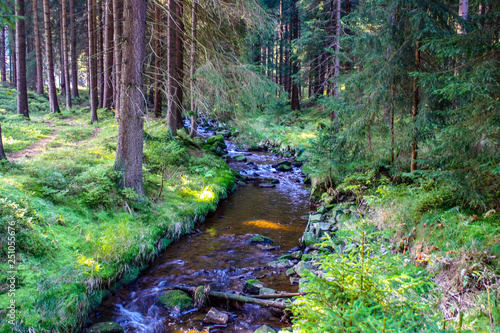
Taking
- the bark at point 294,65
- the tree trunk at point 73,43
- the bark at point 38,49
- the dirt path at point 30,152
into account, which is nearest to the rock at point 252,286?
the dirt path at point 30,152

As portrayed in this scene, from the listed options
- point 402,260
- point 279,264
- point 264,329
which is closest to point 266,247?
point 279,264

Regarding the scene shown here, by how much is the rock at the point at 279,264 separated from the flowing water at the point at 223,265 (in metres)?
0.20

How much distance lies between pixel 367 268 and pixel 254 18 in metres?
12.3

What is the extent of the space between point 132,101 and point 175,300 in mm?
5157

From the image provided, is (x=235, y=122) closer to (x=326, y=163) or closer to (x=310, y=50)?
(x=326, y=163)

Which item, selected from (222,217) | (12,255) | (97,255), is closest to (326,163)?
(222,217)

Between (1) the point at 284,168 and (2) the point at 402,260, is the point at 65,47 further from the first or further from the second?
(2) the point at 402,260

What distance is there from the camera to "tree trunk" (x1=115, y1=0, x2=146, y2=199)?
25.1ft

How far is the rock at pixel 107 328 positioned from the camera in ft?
14.8

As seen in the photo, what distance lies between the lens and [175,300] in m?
5.46

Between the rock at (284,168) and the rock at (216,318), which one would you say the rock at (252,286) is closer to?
the rock at (216,318)

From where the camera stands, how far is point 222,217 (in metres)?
10.1

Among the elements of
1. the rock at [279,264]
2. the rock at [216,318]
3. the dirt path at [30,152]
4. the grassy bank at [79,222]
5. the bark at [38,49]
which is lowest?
the rock at [216,318]

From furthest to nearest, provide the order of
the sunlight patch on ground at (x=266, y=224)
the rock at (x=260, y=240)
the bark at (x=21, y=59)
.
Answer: the bark at (x=21, y=59), the sunlight patch on ground at (x=266, y=224), the rock at (x=260, y=240)
